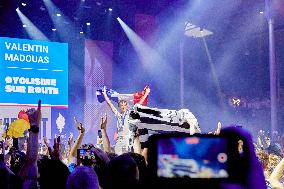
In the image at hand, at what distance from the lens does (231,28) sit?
15.5 meters

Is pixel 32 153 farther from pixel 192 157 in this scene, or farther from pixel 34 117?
pixel 192 157

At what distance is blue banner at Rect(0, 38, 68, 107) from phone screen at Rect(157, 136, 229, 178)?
11.1 metres

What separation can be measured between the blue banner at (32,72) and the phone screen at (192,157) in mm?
11084

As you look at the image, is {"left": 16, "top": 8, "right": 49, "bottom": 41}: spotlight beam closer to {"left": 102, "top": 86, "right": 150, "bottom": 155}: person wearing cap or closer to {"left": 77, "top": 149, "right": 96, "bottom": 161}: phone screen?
{"left": 102, "top": 86, "right": 150, "bottom": 155}: person wearing cap

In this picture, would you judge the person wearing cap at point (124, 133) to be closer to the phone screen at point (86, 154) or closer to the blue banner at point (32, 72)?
the phone screen at point (86, 154)

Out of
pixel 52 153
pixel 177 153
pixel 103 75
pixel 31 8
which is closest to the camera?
pixel 177 153

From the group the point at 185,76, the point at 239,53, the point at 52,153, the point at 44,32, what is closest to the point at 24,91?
the point at 44,32

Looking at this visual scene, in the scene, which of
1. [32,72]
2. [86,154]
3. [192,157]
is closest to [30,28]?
[32,72]

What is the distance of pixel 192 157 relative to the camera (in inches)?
43.9

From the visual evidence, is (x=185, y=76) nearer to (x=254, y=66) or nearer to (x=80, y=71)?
(x=254, y=66)

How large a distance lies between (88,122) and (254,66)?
6.19m

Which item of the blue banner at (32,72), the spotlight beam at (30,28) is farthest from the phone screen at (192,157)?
the spotlight beam at (30,28)

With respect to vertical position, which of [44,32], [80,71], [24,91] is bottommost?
[24,91]

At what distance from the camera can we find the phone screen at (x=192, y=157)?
1099mm
